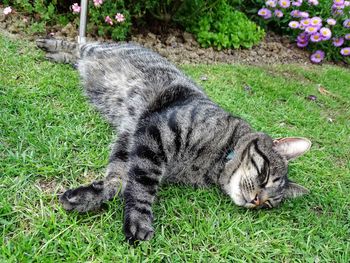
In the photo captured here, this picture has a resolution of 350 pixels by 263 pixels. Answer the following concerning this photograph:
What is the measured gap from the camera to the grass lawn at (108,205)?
1.90 metres

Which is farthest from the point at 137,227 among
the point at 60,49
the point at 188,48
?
the point at 188,48

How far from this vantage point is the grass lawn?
6.22ft

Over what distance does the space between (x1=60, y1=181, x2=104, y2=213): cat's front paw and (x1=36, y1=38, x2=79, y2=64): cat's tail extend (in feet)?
7.10

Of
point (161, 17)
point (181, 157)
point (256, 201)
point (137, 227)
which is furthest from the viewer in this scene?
point (161, 17)

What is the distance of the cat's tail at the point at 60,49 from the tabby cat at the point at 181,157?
1172mm

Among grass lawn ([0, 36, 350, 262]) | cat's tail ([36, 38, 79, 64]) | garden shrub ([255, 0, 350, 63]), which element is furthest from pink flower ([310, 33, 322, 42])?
cat's tail ([36, 38, 79, 64])

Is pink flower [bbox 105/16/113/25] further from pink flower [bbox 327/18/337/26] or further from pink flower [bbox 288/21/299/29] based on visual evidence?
pink flower [bbox 327/18/337/26]

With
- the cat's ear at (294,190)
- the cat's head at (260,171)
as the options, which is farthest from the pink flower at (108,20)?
the cat's ear at (294,190)

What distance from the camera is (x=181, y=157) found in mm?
2467

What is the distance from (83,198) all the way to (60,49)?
240 centimetres

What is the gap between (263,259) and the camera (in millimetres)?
2025

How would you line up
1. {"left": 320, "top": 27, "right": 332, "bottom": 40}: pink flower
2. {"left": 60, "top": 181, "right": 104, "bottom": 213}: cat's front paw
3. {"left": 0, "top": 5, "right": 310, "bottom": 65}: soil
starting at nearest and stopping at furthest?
{"left": 60, "top": 181, "right": 104, "bottom": 213}: cat's front paw, {"left": 0, "top": 5, "right": 310, "bottom": 65}: soil, {"left": 320, "top": 27, "right": 332, "bottom": 40}: pink flower

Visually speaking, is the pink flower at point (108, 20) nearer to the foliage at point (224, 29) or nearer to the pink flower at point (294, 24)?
the foliage at point (224, 29)

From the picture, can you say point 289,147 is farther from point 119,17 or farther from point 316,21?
point 316,21
